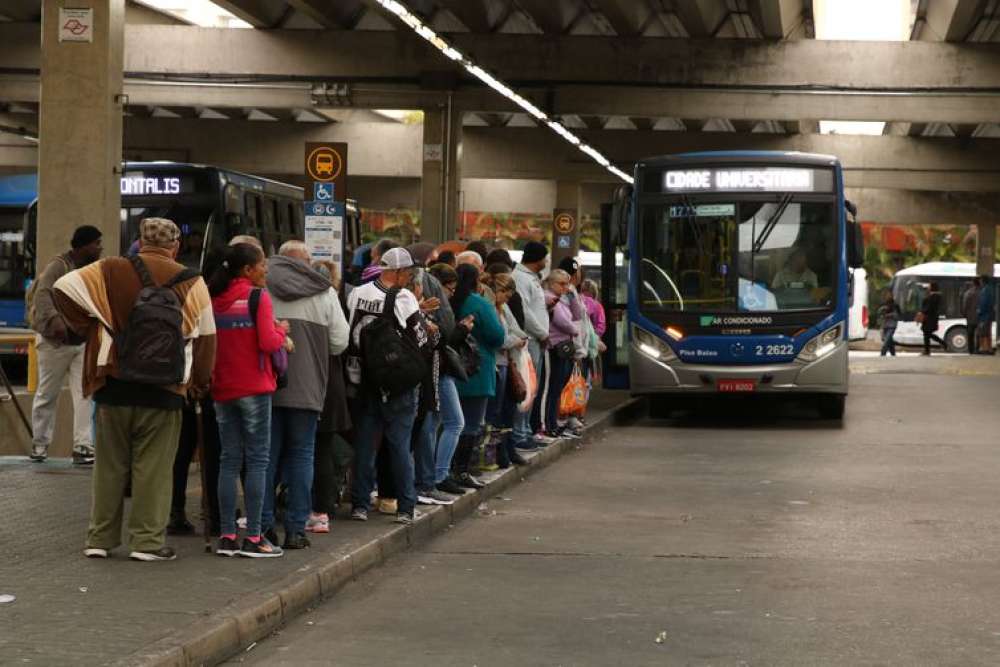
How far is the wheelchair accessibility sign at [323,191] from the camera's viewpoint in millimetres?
18422

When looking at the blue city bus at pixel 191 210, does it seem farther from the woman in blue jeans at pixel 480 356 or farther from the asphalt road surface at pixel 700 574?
the woman in blue jeans at pixel 480 356

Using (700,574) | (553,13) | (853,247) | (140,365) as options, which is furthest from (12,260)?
(700,574)

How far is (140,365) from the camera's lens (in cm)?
956

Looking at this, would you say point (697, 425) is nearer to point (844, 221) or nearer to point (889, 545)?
point (844, 221)

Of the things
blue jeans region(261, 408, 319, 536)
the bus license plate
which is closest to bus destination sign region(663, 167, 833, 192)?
the bus license plate

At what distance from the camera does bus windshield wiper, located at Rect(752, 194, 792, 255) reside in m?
22.6

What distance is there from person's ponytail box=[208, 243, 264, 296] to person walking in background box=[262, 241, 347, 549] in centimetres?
33

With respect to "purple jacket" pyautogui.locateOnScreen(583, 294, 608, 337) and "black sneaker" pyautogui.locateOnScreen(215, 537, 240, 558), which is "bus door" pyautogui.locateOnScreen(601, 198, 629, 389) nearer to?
"purple jacket" pyautogui.locateOnScreen(583, 294, 608, 337)

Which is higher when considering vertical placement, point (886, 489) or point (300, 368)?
point (300, 368)

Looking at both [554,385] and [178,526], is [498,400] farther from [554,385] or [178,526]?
[178,526]

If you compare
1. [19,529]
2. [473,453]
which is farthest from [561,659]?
[473,453]

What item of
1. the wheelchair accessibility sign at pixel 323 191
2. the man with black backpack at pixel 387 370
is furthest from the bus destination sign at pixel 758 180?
the man with black backpack at pixel 387 370

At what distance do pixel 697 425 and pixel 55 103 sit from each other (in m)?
10.0

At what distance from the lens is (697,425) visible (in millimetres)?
23328
